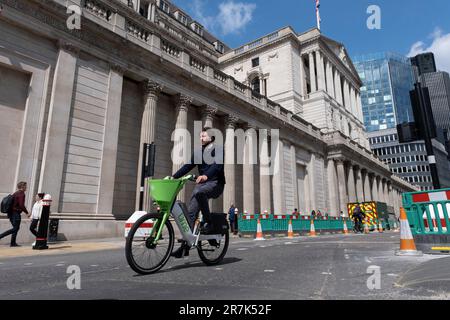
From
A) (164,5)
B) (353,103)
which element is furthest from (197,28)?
(353,103)

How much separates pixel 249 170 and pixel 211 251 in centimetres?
1745

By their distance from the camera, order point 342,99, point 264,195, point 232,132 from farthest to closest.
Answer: point 342,99
point 264,195
point 232,132

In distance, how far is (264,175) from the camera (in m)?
23.8

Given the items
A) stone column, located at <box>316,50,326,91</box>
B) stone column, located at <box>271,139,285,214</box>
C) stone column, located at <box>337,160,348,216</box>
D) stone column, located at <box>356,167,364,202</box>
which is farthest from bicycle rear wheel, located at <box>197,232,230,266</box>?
stone column, located at <box>356,167,364,202</box>

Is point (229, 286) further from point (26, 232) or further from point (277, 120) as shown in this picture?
point (277, 120)

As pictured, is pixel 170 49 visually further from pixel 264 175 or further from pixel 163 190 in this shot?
pixel 163 190

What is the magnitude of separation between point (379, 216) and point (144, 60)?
25505mm

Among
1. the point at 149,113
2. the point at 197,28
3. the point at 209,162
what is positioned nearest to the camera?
the point at 209,162

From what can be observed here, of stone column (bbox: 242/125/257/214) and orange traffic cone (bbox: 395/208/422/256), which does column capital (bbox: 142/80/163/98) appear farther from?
orange traffic cone (bbox: 395/208/422/256)

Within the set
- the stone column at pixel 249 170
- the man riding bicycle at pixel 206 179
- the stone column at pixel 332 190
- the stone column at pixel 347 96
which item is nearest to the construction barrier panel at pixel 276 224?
the stone column at pixel 249 170

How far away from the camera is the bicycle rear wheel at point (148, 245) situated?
12.2 ft

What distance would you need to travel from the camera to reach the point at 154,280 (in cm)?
347

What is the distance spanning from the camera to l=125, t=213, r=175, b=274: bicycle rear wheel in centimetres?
372
